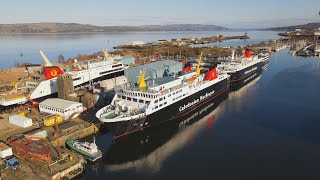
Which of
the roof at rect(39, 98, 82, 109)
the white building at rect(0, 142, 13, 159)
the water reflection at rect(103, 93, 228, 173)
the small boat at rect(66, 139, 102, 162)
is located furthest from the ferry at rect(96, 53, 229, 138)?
the white building at rect(0, 142, 13, 159)

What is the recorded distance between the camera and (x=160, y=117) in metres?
30.0

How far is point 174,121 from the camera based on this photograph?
3269 centimetres

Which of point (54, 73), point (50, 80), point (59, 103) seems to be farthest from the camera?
point (54, 73)

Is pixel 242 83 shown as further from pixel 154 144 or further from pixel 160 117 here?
pixel 154 144

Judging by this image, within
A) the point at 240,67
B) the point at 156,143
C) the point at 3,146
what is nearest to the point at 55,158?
the point at 3,146

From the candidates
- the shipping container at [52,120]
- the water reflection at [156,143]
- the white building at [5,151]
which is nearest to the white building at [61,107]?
the shipping container at [52,120]

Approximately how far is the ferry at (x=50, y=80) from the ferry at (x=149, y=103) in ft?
50.5

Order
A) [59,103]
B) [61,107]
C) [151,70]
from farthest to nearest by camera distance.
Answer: [151,70] < [59,103] < [61,107]

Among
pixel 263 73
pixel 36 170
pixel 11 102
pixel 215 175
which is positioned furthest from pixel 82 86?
pixel 263 73

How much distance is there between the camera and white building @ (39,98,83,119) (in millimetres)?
29922

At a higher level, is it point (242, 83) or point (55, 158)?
point (242, 83)

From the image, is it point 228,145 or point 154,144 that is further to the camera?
point 154,144

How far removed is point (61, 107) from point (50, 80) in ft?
40.2

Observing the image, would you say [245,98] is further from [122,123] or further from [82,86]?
[82,86]
